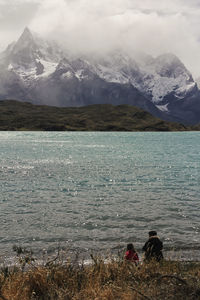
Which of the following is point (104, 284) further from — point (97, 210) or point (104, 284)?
point (97, 210)

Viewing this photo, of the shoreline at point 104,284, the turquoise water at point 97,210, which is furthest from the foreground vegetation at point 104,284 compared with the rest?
the turquoise water at point 97,210

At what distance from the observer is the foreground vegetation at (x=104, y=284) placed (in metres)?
11.5

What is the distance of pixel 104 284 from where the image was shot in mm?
13602

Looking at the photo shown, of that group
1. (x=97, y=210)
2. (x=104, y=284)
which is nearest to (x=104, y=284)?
(x=104, y=284)

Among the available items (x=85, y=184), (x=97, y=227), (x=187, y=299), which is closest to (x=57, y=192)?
(x=85, y=184)

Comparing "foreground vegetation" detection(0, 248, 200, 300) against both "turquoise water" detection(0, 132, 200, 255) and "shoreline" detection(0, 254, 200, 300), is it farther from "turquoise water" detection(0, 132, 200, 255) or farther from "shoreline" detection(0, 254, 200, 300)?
"turquoise water" detection(0, 132, 200, 255)

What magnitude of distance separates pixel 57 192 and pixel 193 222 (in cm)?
2122

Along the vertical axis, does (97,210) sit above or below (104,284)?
below

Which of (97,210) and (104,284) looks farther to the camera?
(97,210)

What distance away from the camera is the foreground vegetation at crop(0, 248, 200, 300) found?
11.5 metres

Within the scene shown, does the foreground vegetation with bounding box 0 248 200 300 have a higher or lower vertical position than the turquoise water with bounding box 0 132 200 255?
higher

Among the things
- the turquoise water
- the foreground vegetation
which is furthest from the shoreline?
the turquoise water

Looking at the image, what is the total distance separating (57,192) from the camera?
4744cm

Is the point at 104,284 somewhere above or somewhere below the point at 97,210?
above
